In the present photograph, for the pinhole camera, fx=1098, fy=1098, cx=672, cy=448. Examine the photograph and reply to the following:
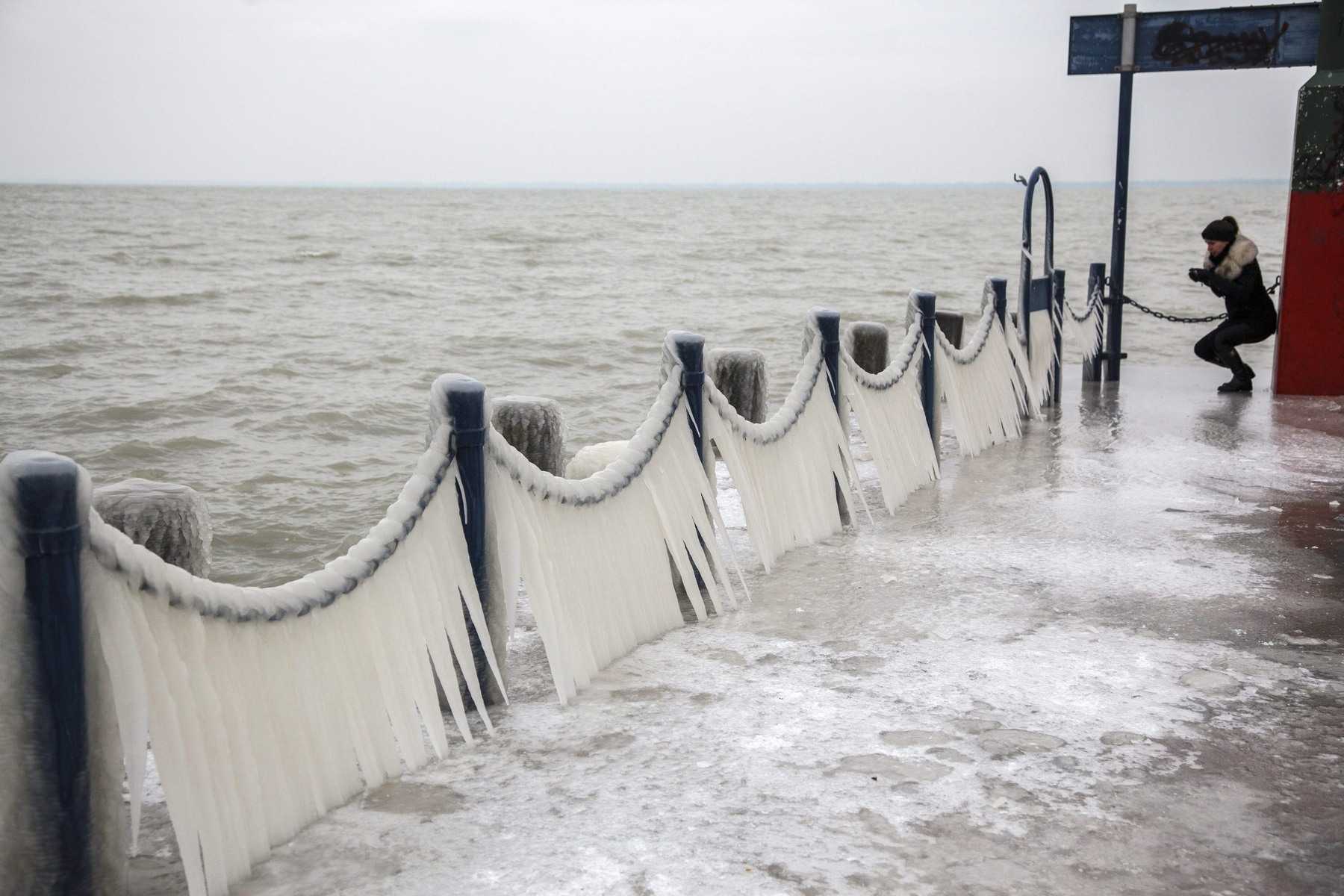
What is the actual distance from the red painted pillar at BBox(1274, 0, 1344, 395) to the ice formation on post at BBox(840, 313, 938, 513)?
172 inches

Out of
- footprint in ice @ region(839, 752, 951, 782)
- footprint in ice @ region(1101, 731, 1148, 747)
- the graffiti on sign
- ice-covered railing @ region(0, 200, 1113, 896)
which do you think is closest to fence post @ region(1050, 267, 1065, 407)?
the graffiti on sign

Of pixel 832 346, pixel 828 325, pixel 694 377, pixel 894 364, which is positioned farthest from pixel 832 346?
pixel 694 377

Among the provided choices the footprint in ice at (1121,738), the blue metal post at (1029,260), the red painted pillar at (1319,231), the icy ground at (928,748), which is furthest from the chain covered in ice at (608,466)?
the red painted pillar at (1319,231)

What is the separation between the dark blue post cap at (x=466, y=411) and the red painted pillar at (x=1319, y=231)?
7.89 metres

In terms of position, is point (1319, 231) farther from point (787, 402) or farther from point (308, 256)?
point (308, 256)

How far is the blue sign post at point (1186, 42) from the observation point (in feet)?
28.9

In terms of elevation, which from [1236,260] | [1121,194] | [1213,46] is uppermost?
[1213,46]

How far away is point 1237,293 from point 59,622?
9.58m

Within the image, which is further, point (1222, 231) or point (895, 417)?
point (1222, 231)

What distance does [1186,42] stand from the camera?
9031mm

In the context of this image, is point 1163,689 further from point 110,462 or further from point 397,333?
point 397,333

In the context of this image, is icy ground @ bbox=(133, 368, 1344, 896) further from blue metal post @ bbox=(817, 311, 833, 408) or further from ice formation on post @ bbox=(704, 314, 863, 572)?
blue metal post @ bbox=(817, 311, 833, 408)

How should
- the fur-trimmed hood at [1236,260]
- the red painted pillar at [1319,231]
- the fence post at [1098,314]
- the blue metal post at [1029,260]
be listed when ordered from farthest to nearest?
the fence post at [1098,314] < the fur-trimmed hood at [1236,260] < the red painted pillar at [1319,231] < the blue metal post at [1029,260]

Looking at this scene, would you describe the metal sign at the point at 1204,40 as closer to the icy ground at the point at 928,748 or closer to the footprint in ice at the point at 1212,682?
the icy ground at the point at 928,748
